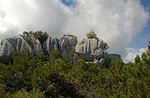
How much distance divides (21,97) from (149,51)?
13.9 m

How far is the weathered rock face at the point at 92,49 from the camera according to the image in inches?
3226

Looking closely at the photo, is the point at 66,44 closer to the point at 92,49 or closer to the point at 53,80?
the point at 92,49

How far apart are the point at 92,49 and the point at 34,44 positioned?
14990mm

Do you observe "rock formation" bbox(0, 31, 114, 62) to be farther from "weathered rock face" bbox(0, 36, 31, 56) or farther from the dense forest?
the dense forest

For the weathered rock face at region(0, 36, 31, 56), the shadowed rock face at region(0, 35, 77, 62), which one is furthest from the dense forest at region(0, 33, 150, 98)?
the shadowed rock face at region(0, 35, 77, 62)

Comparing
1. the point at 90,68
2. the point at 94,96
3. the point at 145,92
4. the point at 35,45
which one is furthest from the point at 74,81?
the point at 145,92

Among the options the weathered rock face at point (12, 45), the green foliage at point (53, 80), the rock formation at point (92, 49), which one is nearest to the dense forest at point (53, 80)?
the green foliage at point (53, 80)

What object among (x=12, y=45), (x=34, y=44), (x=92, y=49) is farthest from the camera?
(x=92, y=49)

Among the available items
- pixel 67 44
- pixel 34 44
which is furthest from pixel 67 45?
pixel 34 44

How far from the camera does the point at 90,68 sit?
198 feet

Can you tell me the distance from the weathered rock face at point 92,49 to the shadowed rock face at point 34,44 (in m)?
2.35

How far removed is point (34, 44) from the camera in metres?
76.0

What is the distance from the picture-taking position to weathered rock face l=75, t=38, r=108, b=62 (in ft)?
269

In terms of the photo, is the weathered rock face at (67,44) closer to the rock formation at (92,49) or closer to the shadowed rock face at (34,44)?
the shadowed rock face at (34,44)
